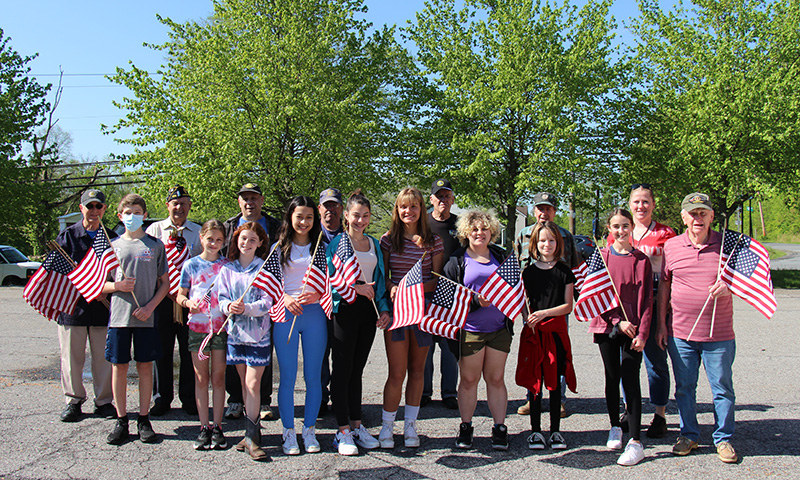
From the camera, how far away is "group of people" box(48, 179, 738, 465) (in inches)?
180

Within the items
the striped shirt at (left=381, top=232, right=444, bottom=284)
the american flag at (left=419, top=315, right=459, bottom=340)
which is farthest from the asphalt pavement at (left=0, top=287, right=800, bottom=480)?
the striped shirt at (left=381, top=232, right=444, bottom=284)

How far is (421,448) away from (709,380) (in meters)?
2.32

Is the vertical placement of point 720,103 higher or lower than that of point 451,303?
higher

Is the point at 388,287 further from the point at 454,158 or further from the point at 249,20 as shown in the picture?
the point at 249,20

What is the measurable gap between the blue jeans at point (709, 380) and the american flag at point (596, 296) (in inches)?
24.7

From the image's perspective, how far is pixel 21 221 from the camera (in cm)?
2391

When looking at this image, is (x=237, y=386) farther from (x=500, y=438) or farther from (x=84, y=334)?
(x=500, y=438)

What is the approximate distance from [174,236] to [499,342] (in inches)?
131

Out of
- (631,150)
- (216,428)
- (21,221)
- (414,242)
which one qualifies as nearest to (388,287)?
(414,242)

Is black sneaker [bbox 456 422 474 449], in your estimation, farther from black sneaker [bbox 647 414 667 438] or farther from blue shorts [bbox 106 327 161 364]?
blue shorts [bbox 106 327 161 364]

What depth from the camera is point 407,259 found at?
4969 mm

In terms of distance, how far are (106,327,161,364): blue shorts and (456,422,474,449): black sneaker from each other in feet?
8.50

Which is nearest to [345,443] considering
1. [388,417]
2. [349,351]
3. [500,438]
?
[388,417]

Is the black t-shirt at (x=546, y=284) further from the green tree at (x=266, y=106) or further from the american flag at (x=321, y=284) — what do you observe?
the green tree at (x=266, y=106)
